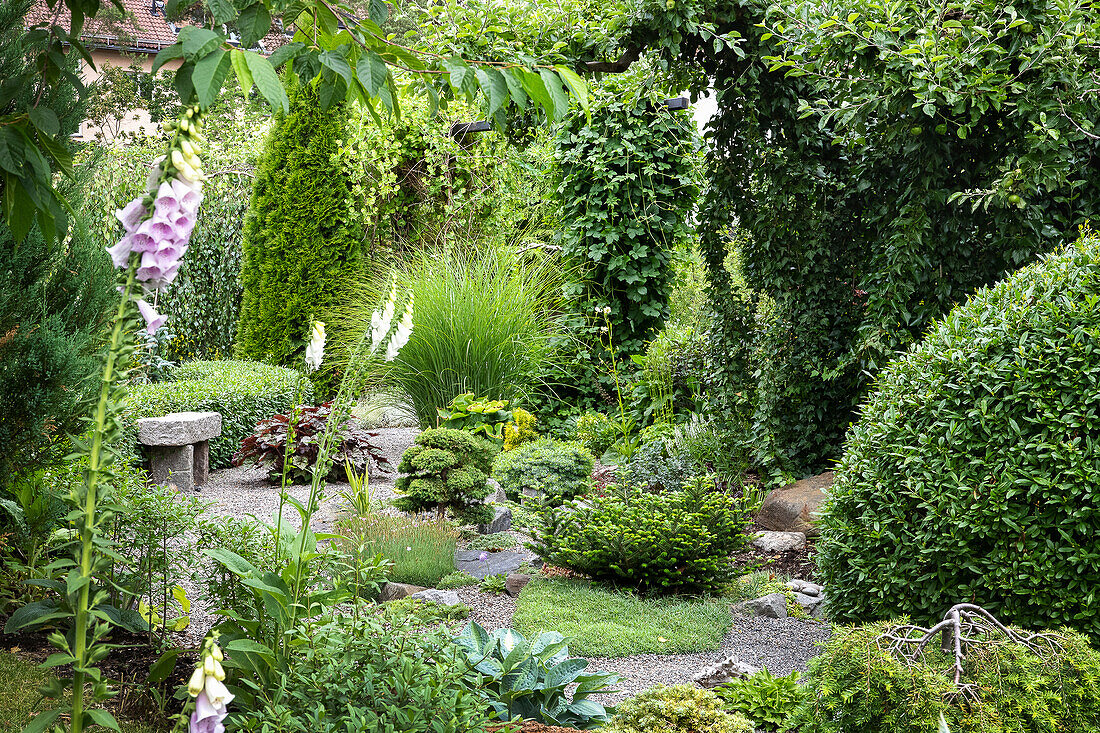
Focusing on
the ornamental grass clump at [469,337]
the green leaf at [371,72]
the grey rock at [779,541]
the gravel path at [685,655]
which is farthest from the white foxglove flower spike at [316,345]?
the ornamental grass clump at [469,337]

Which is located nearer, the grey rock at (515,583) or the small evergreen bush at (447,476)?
the grey rock at (515,583)

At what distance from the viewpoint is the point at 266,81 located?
151 cm

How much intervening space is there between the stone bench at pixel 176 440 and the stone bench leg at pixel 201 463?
6cm

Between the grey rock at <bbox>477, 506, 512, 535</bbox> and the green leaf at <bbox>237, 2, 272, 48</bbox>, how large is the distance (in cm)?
405

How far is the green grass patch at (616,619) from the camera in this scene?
3473mm

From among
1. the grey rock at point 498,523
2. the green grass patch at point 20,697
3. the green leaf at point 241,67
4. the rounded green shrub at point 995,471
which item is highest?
the green leaf at point 241,67

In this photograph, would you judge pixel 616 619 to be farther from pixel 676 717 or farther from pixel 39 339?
pixel 39 339

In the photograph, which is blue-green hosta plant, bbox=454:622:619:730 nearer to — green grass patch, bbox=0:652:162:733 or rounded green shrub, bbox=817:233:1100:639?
green grass patch, bbox=0:652:162:733

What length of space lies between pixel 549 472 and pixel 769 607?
179 cm

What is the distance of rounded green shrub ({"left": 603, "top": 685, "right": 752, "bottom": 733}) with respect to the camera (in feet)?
7.50

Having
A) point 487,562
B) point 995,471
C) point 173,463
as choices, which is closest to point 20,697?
point 487,562

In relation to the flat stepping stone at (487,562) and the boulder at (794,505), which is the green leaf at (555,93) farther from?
the boulder at (794,505)

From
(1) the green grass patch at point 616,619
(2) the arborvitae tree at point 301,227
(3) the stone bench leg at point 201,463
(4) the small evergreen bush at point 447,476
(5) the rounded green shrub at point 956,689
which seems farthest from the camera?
(2) the arborvitae tree at point 301,227

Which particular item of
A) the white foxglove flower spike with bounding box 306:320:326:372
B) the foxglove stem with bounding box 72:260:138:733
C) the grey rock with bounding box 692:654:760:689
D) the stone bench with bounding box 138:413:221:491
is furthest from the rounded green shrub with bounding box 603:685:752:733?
the stone bench with bounding box 138:413:221:491
